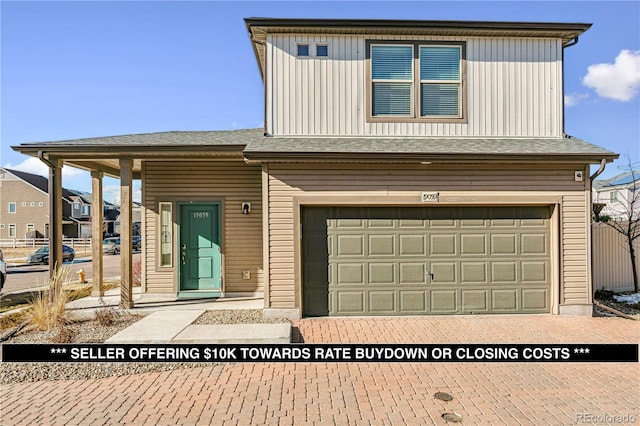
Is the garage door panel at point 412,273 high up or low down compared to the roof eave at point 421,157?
down

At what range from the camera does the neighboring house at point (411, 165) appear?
7449 mm

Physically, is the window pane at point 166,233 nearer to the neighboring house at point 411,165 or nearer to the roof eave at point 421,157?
the neighboring house at point 411,165

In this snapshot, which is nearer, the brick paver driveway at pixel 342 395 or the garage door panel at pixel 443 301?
the brick paver driveway at pixel 342 395

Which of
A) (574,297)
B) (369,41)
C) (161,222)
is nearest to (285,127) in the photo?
(369,41)

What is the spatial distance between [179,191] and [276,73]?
3859 millimetres

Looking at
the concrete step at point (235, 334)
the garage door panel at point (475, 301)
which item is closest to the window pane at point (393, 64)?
the garage door panel at point (475, 301)

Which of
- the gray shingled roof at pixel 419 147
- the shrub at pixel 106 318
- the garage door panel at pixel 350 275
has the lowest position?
the shrub at pixel 106 318

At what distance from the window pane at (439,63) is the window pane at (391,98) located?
0.49 m

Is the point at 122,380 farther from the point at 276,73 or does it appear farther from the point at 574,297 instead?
the point at 574,297

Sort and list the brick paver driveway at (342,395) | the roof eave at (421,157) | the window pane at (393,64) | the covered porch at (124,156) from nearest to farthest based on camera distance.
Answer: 1. the brick paver driveway at (342,395)
2. the roof eave at (421,157)
3. the covered porch at (124,156)
4. the window pane at (393,64)

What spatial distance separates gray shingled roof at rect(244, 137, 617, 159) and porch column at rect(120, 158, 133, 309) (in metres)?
2.91

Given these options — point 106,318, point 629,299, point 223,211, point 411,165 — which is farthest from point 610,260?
point 106,318

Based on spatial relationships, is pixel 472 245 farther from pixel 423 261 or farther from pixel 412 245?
pixel 412 245

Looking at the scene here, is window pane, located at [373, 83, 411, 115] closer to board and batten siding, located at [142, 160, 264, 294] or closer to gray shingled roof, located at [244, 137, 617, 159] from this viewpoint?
gray shingled roof, located at [244, 137, 617, 159]
